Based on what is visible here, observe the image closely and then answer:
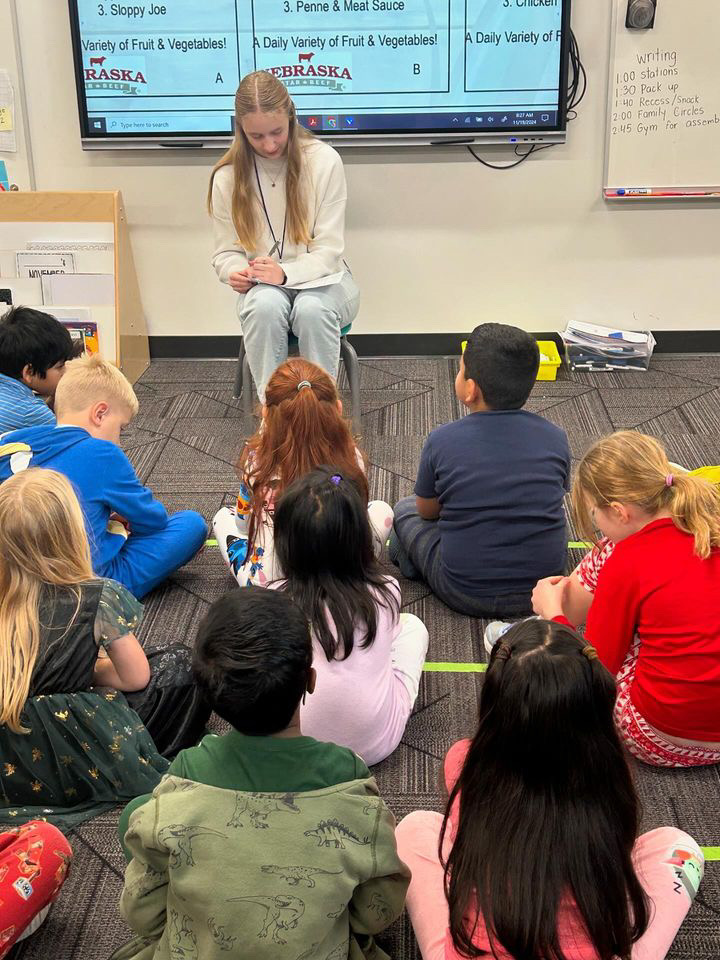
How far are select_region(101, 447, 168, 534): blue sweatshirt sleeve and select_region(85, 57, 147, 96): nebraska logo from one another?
1.96m

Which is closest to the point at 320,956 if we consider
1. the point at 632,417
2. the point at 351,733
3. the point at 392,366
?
the point at 351,733

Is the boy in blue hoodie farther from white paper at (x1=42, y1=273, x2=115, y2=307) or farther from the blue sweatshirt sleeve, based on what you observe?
white paper at (x1=42, y1=273, x2=115, y2=307)

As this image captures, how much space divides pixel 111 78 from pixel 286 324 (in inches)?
49.3

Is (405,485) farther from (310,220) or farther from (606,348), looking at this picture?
(606,348)

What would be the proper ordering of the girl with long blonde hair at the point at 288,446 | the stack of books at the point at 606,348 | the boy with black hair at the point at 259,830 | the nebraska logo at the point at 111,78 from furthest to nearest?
the stack of books at the point at 606,348 < the nebraska logo at the point at 111,78 < the girl with long blonde hair at the point at 288,446 < the boy with black hair at the point at 259,830

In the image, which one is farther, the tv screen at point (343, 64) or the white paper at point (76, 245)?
the white paper at point (76, 245)

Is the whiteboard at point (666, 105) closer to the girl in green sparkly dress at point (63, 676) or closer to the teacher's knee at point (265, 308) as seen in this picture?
the teacher's knee at point (265, 308)

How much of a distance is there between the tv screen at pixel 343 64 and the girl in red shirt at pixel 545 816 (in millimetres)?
2836

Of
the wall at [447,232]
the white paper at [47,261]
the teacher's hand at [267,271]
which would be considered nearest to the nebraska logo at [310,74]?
the wall at [447,232]

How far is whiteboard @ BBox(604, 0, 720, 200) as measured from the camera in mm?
3543

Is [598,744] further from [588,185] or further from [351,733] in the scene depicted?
[588,185]

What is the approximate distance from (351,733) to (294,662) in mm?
616

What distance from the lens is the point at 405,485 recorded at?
3047 millimetres

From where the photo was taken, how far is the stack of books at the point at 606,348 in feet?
12.7
